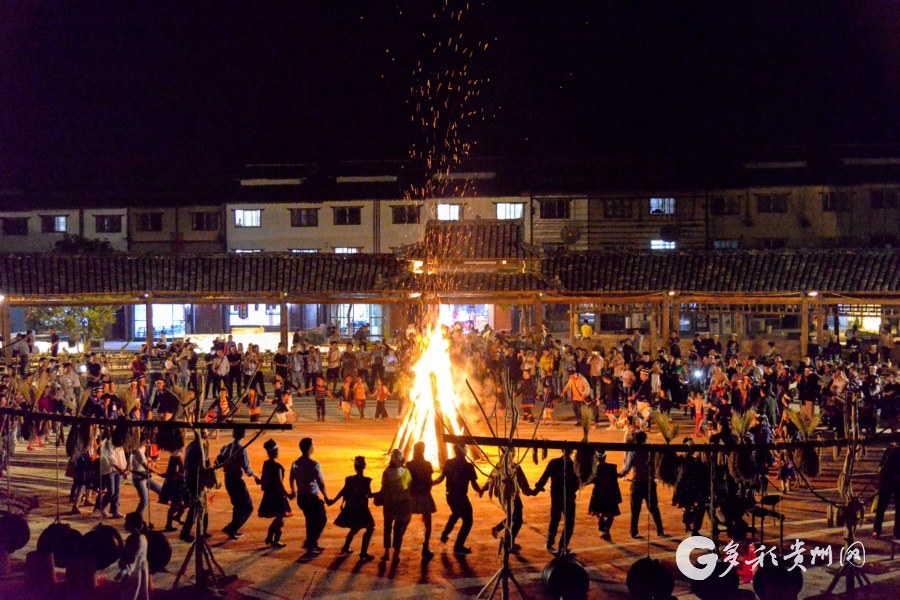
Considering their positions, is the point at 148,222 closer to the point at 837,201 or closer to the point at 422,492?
the point at 837,201

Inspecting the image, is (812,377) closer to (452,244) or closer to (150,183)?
(452,244)

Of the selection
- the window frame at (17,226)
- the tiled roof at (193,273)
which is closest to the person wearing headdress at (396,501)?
the tiled roof at (193,273)

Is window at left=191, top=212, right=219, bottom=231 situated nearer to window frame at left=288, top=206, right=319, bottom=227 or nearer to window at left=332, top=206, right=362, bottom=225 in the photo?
window frame at left=288, top=206, right=319, bottom=227

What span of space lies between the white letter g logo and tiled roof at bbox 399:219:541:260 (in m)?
16.5

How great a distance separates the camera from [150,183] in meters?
45.2

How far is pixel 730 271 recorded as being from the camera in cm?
2656

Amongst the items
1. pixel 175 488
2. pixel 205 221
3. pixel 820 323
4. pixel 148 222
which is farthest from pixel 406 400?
pixel 148 222

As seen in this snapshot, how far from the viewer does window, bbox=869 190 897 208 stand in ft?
126

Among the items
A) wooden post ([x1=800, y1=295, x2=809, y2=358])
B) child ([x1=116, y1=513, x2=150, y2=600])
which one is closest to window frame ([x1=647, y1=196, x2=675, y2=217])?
wooden post ([x1=800, y1=295, x2=809, y2=358])

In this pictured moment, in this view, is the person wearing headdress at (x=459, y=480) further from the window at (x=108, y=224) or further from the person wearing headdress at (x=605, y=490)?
the window at (x=108, y=224)

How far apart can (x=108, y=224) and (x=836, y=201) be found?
1490 inches

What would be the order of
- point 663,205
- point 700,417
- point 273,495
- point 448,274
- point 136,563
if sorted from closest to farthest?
Answer: point 136,563 < point 273,495 < point 700,417 < point 448,274 < point 663,205

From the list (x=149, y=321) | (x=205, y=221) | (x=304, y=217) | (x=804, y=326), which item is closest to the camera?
(x=804, y=326)

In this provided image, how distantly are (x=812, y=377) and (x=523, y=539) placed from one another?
32.3ft
